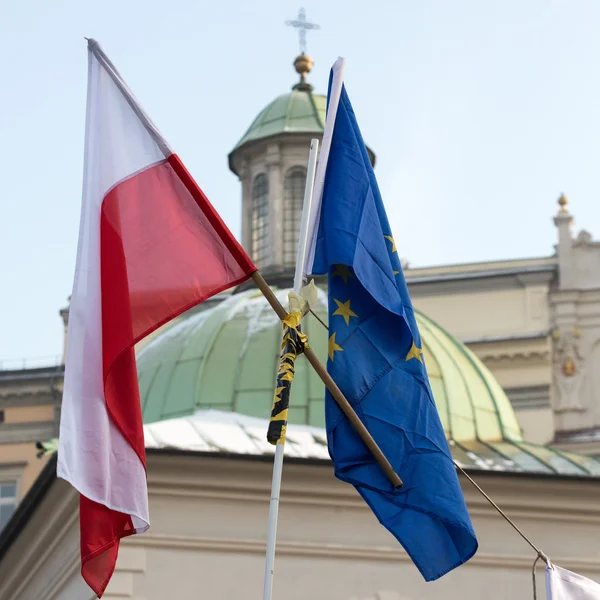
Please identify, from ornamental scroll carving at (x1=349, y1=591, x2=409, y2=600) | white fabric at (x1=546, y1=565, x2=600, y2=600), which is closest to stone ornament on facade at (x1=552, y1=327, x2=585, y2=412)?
ornamental scroll carving at (x1=349, y1=591, x2=409, y2=600)

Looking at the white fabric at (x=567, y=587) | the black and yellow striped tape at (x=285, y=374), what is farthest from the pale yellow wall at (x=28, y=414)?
the black and yellow striped tape at (x=285, y=374)

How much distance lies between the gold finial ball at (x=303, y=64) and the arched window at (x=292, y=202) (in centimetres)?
186

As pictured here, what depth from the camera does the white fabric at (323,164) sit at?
1434 centimetres

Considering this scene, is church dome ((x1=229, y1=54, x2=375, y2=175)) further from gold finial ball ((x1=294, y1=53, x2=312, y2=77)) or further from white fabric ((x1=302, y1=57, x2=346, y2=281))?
white fabric ((x1=302, y1=57, x2=346, y2=281))

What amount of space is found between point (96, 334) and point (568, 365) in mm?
28025

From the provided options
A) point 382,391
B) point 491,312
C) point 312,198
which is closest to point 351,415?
point 382,391

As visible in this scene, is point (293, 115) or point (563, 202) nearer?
point (293, 115)

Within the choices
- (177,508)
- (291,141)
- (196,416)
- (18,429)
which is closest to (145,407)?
(196,416)

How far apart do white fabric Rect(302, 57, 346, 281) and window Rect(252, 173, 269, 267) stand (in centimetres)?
1890

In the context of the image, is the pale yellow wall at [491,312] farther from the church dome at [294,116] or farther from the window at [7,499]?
the window at [7,499]

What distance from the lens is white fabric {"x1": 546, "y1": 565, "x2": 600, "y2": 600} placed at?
603 inches

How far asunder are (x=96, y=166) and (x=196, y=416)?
10.4 m

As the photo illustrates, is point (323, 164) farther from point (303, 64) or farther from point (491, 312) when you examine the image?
point (491, 312)

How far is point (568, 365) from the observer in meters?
41.0
